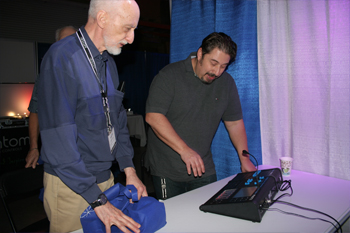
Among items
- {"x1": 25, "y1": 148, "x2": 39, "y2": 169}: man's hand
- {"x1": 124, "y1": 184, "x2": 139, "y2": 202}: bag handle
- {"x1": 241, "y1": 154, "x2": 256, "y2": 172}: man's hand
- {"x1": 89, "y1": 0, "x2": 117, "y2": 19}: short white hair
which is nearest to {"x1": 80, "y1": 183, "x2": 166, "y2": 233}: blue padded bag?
{"x1": 124, "y1": 184, "x2": 139, "y2": 202}: bag handle

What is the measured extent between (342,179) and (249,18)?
3.92 feet

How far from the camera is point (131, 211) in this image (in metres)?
Answer: 0.98

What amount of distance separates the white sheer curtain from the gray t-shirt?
15.2 inches

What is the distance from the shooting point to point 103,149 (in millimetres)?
1144

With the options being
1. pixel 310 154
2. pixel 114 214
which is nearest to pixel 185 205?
pixel 114 214

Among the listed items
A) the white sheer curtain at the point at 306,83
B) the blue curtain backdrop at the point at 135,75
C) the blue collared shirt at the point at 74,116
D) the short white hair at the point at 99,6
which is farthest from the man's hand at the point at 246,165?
the blue curtain backdrop at the point at 135,75

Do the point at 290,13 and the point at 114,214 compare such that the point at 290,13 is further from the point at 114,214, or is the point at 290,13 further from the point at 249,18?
the point at 114,214

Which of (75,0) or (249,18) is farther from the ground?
(75,0)

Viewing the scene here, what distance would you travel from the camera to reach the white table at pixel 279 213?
3.34 ft

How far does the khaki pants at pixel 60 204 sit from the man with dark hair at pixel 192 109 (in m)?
0.61

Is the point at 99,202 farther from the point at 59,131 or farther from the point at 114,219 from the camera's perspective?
the point at 59,131

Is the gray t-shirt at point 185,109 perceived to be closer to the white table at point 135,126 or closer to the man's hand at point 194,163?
the man's hand at point 194,163

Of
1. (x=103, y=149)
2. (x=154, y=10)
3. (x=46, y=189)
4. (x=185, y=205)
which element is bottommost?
(x=185, y=205)

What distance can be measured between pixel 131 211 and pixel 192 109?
862 millimetres
